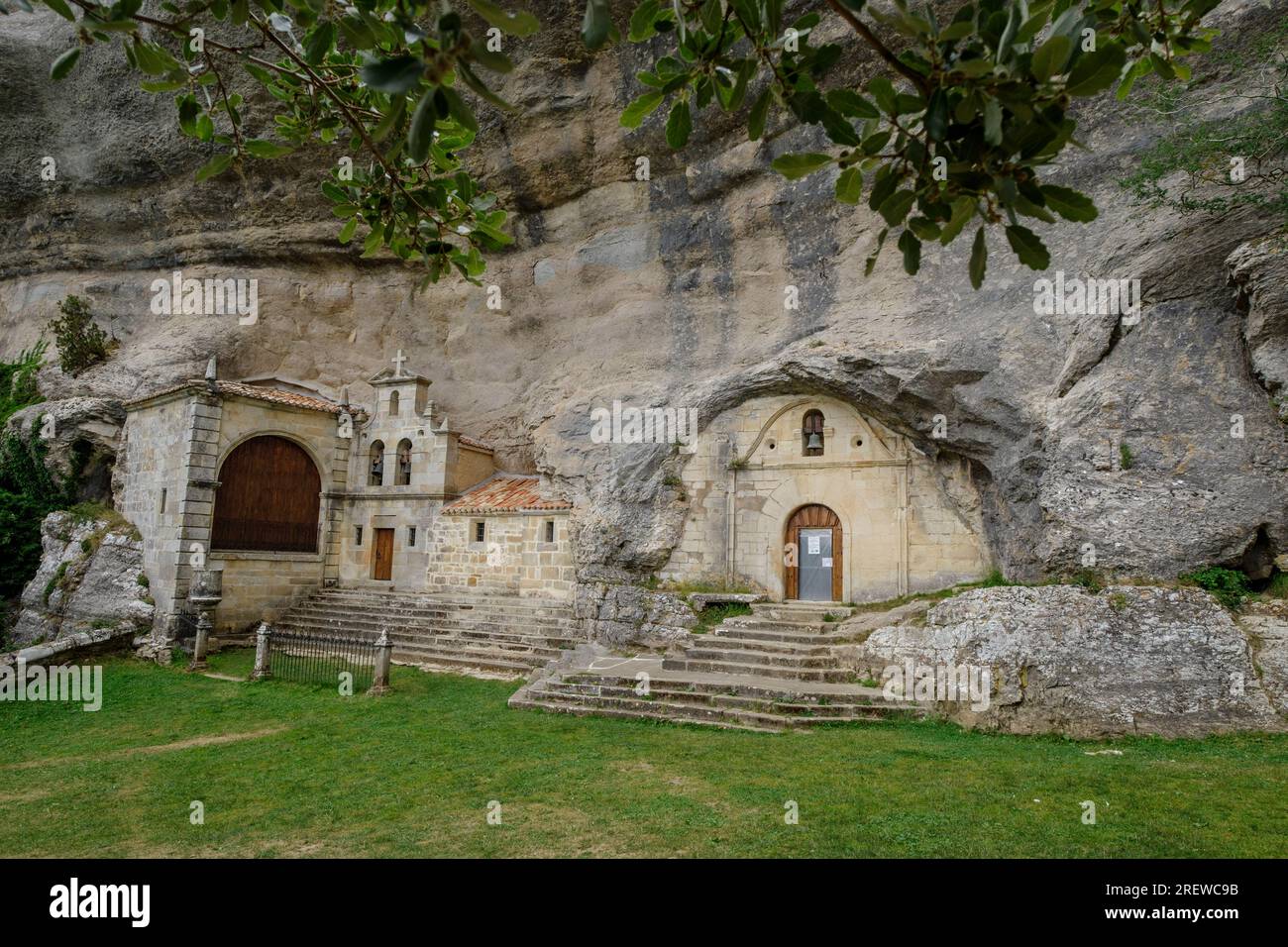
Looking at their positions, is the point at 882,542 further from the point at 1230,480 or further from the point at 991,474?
the point at 1230,480

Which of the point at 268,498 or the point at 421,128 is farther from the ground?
the point at 421,128

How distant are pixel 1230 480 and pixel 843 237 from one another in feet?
30.6

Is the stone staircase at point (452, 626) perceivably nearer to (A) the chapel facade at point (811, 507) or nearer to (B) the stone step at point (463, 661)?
(B) the stone step at point (463, 661)

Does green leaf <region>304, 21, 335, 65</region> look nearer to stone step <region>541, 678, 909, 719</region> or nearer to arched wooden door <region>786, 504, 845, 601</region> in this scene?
stone step <region>541, 678, 909, 719</region>

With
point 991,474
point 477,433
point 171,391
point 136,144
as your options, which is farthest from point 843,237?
point 136,144

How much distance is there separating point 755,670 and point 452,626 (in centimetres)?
859

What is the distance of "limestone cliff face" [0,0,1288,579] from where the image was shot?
11461 millimetres

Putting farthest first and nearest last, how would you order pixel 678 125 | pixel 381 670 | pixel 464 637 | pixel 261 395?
pixel 261 395 < pixel 464 637 < pixel 381 670 < pixel 678 125

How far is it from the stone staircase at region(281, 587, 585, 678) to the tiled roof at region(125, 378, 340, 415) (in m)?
5.49

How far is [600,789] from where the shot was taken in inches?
309

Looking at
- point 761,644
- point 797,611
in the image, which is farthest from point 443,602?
point 797,611

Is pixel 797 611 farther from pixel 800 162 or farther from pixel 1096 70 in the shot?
pixel 1096 70

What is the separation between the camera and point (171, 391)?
65.7 feet

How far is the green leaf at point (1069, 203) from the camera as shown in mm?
2697
